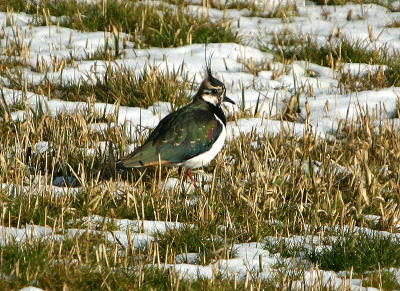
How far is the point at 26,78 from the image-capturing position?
28.4ft

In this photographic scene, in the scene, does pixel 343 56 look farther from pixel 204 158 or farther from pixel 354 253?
pixel 354 253

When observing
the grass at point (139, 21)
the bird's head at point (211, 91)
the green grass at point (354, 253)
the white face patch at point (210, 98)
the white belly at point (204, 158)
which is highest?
the grass at point (139, 21)

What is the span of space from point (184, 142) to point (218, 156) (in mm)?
548

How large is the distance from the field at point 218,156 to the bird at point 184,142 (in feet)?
0.63

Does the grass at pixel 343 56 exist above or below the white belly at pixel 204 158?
above

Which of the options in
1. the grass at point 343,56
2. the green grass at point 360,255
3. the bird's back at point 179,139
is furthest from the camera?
the grass at point 343,56

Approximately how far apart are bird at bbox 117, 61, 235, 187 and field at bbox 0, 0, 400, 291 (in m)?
0.19

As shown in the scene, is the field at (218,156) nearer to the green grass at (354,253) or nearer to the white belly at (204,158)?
the green grass at (354,253)

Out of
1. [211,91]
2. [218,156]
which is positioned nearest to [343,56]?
[211,91]

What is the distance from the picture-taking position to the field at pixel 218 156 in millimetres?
4918

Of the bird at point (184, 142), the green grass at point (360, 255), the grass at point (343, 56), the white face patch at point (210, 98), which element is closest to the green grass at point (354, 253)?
the green grass at point (360, 255)

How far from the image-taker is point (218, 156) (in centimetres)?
708

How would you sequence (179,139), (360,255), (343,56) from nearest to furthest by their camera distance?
(360,255), (179,139), (343,56)

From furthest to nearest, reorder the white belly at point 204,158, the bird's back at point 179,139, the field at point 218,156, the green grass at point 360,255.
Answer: the white belly at point 204,158, the bird's back at point 179,139, the green grass at point 360,255, the field at point 218,156
